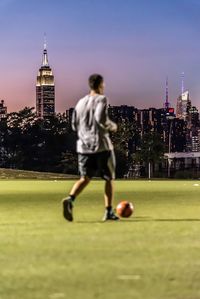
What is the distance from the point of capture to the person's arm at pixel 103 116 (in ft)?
33.3

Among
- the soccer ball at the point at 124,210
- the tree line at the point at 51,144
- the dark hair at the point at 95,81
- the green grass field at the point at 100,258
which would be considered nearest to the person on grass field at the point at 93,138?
the dark hair at the point at 95,81

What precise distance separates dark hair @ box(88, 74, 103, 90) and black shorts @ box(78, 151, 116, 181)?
90 centimetres

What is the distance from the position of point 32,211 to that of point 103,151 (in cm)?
295

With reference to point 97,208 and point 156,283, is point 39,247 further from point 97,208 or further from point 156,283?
point 97,208

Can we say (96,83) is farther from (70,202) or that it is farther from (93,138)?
(70,202)

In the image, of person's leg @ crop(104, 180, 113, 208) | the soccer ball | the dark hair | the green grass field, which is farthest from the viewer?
the soccer ball

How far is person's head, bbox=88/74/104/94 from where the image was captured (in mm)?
10318

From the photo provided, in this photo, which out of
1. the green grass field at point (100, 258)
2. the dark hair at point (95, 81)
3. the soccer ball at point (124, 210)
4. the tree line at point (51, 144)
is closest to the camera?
the green grass field at point (100, 258)

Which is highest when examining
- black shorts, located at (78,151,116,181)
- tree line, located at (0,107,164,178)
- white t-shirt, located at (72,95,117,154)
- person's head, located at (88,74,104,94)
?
person's head, located at (88,74,104,94)

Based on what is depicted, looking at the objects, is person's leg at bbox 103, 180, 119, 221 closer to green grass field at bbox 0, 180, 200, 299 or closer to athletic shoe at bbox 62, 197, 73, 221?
green grass field at bbox 0, 180, 200, 299

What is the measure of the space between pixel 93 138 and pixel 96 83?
75 centimetres

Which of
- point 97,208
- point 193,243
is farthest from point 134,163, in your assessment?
point 193,243

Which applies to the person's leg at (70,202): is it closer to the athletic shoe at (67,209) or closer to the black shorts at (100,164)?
the athletic shoe at (67,209)

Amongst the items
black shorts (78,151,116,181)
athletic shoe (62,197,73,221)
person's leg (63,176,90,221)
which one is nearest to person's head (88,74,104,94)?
black shorts (78,151,116,181)
